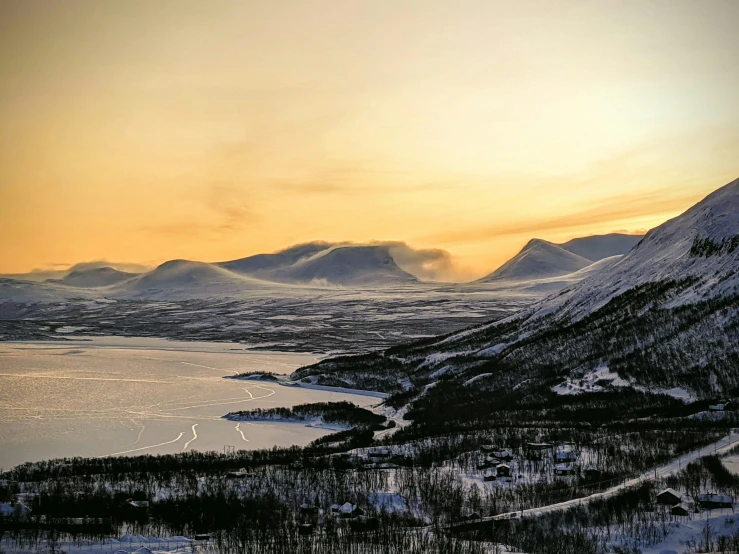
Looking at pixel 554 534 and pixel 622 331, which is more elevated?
pixel 622 331

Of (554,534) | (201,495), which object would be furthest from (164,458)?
(554,534)

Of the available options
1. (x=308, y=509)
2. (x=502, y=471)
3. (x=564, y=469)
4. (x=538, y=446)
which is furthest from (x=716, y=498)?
(x=308, y=509)

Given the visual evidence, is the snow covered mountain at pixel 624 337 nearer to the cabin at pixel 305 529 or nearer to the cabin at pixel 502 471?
the cabin at pixel 502 471

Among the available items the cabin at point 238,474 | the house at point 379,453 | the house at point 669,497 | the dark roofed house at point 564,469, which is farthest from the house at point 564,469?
the cabin at point 238,474

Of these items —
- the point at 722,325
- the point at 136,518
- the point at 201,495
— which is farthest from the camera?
the point at 722,325

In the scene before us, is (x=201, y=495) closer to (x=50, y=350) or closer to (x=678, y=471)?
(x=678, y=471)

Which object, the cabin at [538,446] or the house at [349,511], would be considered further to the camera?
the cabin at [538,446]

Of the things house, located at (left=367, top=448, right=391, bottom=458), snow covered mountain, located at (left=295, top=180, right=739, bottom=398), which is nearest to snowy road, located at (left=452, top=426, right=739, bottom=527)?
house, located at (left=367, top=448, right=391, bottom=458)
